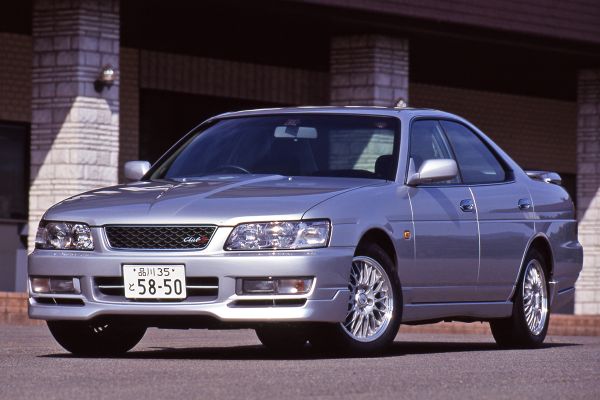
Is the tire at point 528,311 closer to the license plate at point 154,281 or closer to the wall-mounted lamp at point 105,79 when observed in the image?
the license plate at point 154,281

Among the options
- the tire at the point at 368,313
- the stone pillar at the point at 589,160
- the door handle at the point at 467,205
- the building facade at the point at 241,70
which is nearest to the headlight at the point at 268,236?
the tire at the point at 368,313

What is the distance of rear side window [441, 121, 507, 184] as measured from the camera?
1121cm

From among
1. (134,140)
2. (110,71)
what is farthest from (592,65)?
(110,71)

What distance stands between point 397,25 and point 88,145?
14.7 feet

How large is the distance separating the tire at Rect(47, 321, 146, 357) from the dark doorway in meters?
14.3

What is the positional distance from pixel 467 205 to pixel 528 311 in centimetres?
118

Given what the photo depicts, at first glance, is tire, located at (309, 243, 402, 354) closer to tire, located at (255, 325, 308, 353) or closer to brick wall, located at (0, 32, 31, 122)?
tire, located at (255, 325, 308, 353)

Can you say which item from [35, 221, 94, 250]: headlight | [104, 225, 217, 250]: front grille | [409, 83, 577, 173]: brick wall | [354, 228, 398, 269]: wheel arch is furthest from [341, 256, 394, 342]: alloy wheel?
[409, 83, 577, 173]: brick wall

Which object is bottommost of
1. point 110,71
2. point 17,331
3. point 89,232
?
point 17,331

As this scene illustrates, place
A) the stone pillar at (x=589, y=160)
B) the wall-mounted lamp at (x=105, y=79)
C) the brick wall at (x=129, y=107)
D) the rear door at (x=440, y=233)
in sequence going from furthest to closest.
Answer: the stone pillar at (x=589, y=160), the brick wall at (x=129, y=107), the wall-mounted lamp at (x=105, y=79), the rear door at (x=440, y=233)

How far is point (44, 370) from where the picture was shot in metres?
8.54

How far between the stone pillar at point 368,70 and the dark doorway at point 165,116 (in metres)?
3.33

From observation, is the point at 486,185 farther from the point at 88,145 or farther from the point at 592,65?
the point at 592,65

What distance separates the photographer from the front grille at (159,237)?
9.16 metres
